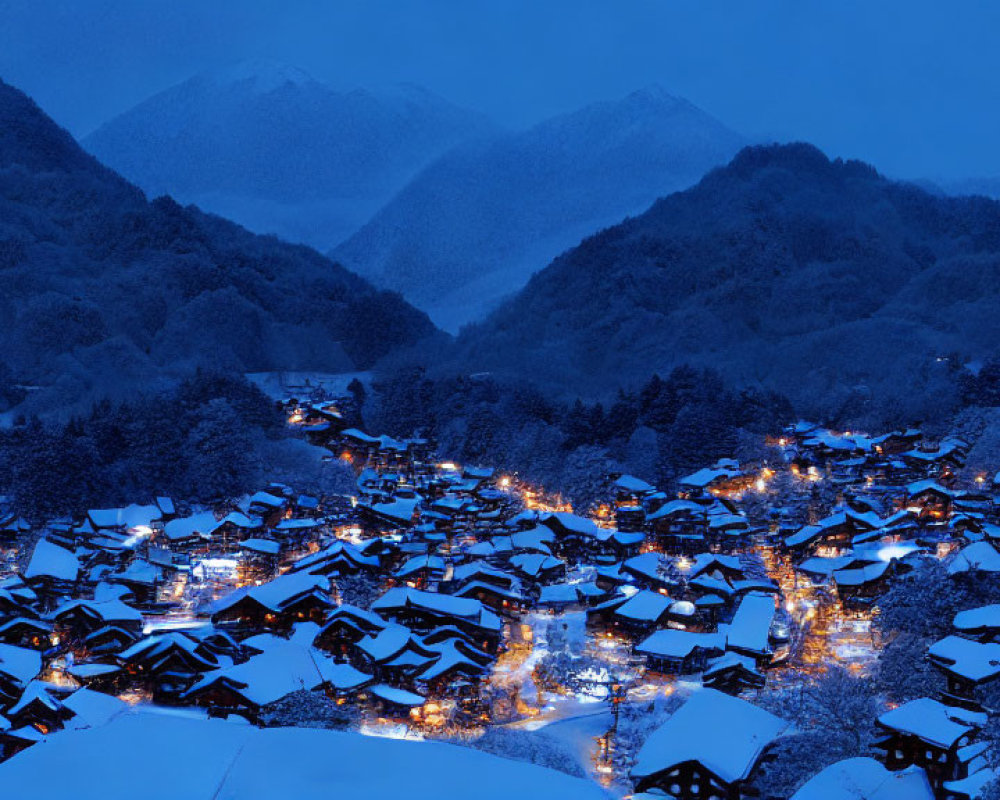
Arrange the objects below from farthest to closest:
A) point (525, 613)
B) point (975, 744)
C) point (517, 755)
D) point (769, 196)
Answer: point (769, 196) < point (525, 613) < point (517, 755) < point (975, 744)

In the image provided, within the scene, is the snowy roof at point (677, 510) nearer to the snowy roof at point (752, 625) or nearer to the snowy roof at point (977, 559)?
the snowy roof at point (752, 625)

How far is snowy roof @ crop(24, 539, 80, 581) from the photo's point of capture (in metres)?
15.5

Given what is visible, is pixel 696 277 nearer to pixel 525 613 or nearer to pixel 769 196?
pixel 769 196

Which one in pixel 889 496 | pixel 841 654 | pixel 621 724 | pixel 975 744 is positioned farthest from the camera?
pixel 889 496

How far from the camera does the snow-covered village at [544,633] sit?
8.67m

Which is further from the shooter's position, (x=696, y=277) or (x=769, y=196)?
(x=769, y=196)

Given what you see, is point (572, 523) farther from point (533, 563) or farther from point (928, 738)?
point (928, 738)

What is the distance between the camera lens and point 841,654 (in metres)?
13.4

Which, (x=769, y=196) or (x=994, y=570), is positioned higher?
(x=769, y=196)

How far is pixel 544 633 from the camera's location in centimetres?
1492

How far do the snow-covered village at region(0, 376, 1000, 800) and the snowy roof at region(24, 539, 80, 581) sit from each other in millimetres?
52

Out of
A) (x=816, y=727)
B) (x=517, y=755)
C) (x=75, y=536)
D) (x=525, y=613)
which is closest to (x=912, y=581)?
(x=816, y=727)

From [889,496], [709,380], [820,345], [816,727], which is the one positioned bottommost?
[816,727]

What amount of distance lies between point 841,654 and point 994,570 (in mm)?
2567
